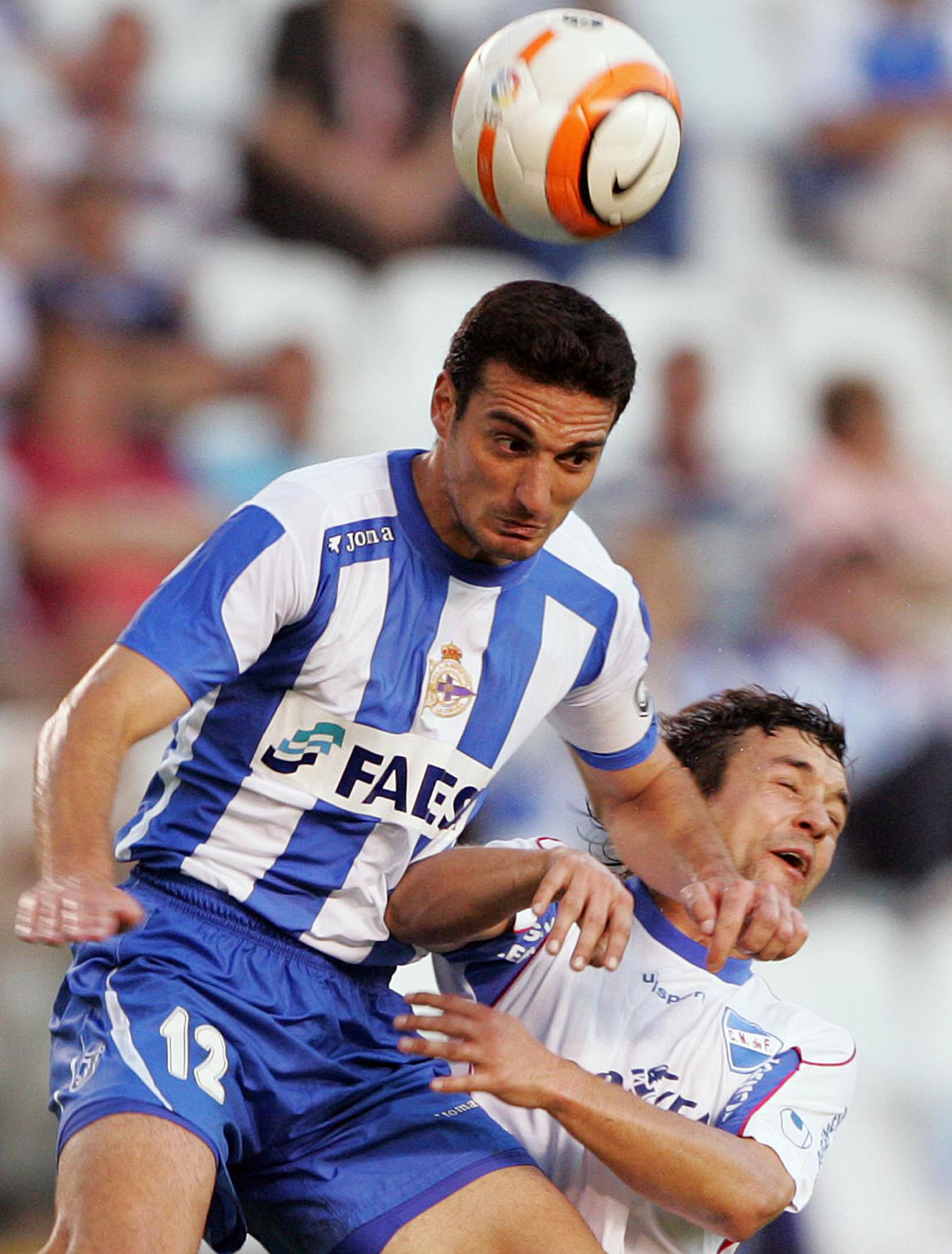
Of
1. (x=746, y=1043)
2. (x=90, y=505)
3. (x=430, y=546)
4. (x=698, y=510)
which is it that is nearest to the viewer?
(x=430, y=546)

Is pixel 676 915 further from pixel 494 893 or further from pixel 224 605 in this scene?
pixel 224 605

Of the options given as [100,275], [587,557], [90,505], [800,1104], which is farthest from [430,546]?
[100,275]

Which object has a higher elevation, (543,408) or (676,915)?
(543,408)

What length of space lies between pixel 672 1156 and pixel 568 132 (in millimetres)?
1951

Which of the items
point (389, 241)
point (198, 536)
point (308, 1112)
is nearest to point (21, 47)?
point (389, 241)

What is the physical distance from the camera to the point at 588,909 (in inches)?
101

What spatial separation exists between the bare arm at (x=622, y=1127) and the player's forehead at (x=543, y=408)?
0.96 m

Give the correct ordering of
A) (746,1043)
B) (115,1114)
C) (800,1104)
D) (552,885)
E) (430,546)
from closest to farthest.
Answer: (115,1114) < (552,885) < (430,546) < (800,1104) < (746,1043)

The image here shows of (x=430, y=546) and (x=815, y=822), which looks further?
(x=815, y=822)

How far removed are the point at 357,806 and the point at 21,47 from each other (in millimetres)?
4873

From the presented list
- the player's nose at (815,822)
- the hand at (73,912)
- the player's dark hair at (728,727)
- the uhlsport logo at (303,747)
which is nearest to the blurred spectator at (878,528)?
the player's dark hair at (728,727)

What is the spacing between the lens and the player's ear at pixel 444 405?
2.95 metres

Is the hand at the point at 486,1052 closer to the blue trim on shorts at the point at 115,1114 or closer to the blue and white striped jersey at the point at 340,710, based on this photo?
the blue and white striped jersey at the point at 340,710

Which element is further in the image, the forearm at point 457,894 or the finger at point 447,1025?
the forearm at point 457,894
